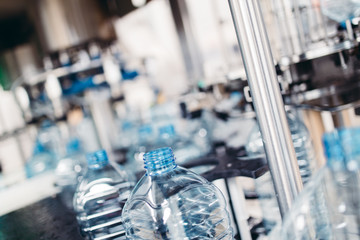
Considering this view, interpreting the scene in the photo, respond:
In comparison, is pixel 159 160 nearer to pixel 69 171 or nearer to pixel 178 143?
pixel 178 143

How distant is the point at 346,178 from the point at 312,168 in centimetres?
88

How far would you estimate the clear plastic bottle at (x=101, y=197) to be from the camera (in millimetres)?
989

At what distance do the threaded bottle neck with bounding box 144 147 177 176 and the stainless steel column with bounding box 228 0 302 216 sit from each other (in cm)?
22

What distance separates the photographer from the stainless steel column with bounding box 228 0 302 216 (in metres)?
0.55

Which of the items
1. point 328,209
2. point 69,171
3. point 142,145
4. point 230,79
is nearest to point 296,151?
point 230,79

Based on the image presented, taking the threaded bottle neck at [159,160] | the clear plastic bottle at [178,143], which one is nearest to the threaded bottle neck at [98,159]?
the threaded bottle neck at [159,160]

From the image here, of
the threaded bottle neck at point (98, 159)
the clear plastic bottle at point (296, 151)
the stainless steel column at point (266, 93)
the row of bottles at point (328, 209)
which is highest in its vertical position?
the stainless steel column at point (266, 93)

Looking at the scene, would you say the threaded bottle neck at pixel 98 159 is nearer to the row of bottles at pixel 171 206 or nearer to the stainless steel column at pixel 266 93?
the row of bottles at pixel 171 206

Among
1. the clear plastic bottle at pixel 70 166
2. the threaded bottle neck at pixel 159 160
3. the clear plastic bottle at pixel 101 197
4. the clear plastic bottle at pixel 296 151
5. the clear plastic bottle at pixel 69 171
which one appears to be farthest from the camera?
the clear plastic bottle at pixel 70 166

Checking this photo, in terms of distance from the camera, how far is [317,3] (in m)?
1.46

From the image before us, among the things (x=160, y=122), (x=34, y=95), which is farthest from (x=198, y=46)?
(x=34, y=95)

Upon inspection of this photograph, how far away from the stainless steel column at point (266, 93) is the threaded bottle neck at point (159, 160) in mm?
216

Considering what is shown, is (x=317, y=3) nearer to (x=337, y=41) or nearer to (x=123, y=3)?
(x=337, y=41)

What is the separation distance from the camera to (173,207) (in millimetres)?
Result: 771
